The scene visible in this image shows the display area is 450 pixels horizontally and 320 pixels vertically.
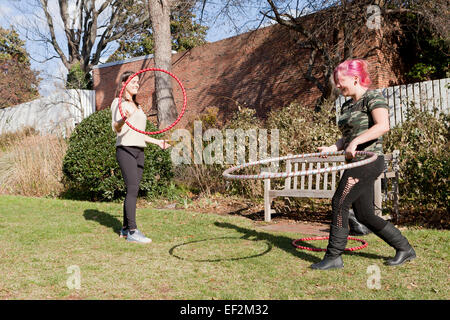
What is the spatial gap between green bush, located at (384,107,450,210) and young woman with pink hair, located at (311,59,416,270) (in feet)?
7.08

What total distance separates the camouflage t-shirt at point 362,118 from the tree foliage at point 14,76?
69.7 feet

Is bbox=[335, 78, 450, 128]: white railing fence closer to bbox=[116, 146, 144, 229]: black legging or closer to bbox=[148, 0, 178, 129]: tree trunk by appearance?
bbox=[148, 0, 178, 129]: tree trunk

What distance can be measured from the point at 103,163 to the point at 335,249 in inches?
226

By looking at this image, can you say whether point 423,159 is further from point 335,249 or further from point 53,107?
point 53,107

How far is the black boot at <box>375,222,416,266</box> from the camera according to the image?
3.90 metres

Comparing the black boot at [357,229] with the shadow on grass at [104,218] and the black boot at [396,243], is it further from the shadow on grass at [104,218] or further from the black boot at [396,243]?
the shadow on grass at [104,218]

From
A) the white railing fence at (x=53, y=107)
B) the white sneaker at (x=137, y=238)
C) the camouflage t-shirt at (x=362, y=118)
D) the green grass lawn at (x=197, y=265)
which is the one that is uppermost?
the white railing fence at (x=53, y=107)

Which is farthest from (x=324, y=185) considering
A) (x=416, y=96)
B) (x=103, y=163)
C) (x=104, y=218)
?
(x=416, y=96)

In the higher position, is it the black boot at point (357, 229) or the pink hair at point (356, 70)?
the pink hair at point (356, 70)

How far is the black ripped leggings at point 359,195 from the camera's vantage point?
146 inches

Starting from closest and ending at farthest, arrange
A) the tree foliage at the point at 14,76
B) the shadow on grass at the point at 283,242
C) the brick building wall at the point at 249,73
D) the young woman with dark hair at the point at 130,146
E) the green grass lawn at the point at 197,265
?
the green grass lawn at the point at 197,265, the shadow on grass at the point at 283,242, the young woman with dark hair at the point at 130,146, the brick building wall at the point at 249,73, the tree foliage at the point at 14,76

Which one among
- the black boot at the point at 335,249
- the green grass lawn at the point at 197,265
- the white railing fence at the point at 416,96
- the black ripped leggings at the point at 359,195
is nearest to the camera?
the green grass lawn at the point at 197,265

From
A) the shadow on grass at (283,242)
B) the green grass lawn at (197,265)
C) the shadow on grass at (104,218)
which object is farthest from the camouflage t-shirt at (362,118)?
the shadow on grass at (104,218)

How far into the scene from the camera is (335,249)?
3.85 metres
